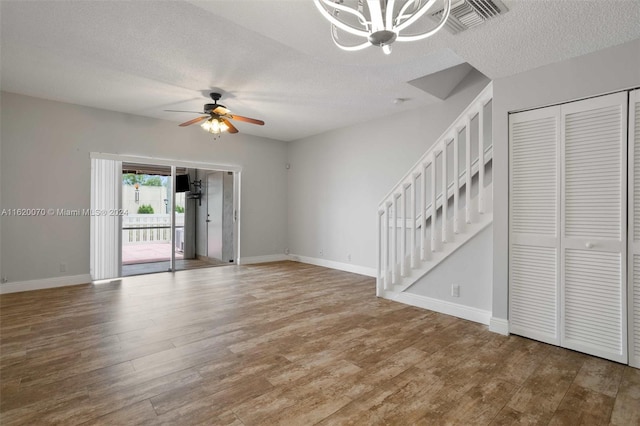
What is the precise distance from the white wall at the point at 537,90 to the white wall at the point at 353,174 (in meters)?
1.45

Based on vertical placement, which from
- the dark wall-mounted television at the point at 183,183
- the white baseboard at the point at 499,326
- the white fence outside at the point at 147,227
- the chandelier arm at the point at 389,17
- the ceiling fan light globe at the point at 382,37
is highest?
the chandelier arm at the point at 389,17

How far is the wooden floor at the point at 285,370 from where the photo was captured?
1.76m

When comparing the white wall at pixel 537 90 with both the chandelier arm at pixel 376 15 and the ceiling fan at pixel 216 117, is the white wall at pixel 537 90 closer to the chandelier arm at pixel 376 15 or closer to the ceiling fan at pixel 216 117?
the chandelier arm at pixel 376 15

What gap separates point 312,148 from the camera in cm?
673

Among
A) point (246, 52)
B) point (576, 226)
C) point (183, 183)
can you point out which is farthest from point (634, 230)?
point (183, 183)

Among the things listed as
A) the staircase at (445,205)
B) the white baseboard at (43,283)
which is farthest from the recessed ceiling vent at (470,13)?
the white baseboard at (43,283)

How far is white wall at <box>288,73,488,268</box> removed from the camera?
15.8 ft

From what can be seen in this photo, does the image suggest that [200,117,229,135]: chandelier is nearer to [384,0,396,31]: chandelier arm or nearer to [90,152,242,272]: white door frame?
[90,152,242,272]: white door frame

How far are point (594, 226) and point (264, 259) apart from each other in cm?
579

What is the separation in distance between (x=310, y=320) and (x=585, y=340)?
246 centimetres

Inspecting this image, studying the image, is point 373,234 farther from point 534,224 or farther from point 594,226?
point 594,226

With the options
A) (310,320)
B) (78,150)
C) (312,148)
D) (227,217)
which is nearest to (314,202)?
(312,148)

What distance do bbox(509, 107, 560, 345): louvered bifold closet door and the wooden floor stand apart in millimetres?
244

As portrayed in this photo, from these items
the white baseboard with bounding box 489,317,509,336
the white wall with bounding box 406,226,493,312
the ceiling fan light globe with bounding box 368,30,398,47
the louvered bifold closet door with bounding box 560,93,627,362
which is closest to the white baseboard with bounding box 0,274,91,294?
the white wall with bounding box 406,226,493,312
